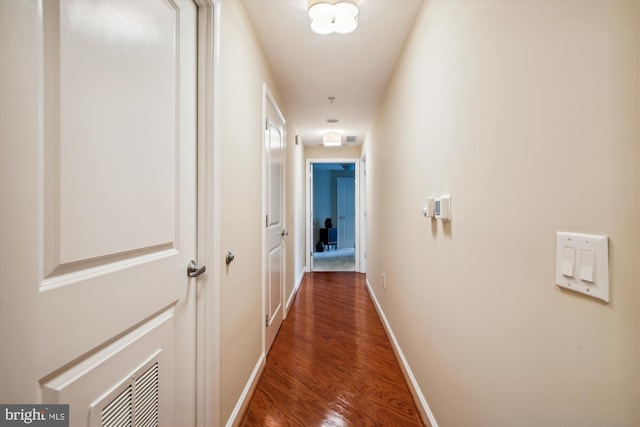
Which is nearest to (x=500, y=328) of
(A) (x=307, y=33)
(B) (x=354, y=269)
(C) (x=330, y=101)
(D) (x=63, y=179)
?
(D) (x=63, y=179)

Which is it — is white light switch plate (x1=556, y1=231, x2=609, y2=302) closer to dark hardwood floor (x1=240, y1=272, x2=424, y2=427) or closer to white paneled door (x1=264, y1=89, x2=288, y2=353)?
dark hardwood floor (x1=240, y1=272, x2=424, y2=427)

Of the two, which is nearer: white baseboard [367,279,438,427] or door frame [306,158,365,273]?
white baseboard [367,279,438,427]

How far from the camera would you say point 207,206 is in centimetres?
123

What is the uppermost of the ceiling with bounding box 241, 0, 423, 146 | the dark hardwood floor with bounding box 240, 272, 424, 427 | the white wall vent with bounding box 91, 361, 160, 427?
the ceiling with bounding box 241, 0, 423, 146

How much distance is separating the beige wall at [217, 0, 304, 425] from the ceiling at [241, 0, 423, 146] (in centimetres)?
16

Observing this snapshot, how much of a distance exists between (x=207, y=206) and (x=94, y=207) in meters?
0.54

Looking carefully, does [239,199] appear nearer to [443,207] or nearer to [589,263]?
[443,207]

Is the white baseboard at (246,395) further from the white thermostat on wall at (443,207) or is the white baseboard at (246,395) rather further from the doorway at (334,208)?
the doorway at (334,208)

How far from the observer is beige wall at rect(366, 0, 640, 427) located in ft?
1.78

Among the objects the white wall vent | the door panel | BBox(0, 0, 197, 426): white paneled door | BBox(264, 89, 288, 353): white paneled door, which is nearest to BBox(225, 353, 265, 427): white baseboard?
BBox(264, 89, 288, 353): white paneled door

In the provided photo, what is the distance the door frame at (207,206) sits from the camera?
4.01 feet

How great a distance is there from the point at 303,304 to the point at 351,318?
70 centimetres

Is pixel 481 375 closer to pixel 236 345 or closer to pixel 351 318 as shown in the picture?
pixel 236 345

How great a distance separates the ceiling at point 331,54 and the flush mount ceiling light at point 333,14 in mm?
164
